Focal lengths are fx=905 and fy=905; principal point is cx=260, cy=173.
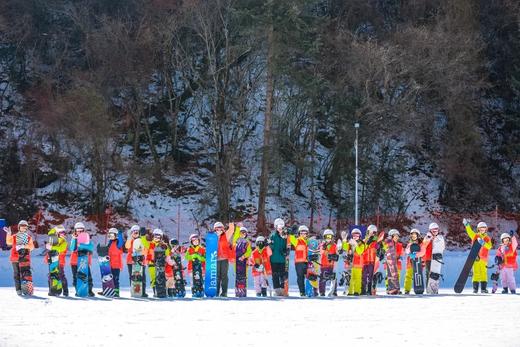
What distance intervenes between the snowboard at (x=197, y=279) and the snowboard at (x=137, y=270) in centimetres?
122

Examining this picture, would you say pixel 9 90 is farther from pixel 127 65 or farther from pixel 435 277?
pixel 435 277

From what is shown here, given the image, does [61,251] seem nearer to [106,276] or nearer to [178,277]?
[106,276]

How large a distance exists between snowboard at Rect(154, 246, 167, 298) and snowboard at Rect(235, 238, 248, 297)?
5.82 feet

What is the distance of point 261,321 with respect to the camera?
1406 cm

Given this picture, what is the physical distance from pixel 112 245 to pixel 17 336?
1018 centimetres

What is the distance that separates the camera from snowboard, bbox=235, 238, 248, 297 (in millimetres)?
21938

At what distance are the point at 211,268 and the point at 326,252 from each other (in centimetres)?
300

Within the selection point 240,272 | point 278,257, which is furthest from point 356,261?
point 240,272

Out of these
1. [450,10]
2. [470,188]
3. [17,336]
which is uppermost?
[450,10]

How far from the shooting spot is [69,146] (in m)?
42.5

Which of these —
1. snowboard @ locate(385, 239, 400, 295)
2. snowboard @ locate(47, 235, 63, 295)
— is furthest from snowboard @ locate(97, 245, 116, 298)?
snowboard @ locate(385, 239, 400, 295)

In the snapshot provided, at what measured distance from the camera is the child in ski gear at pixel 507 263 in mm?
24062

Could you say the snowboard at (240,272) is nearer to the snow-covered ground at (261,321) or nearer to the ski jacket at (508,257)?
the snow-covered ground at (261,321)

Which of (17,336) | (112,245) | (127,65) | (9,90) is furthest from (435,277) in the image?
(9,90)
